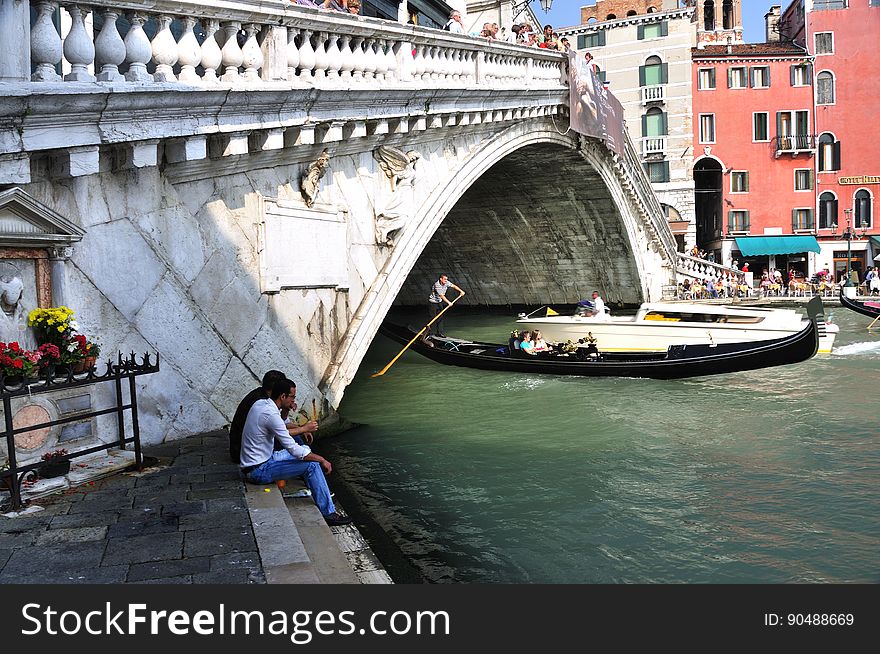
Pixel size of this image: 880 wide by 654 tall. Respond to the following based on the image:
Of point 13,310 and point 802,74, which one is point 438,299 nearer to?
point 13,310

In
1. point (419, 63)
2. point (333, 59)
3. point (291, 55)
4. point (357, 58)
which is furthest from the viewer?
point (419, 63)

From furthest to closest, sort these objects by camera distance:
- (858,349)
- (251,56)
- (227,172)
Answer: (858,349)
(227,172)
(251,56)

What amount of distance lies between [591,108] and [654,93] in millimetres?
12397

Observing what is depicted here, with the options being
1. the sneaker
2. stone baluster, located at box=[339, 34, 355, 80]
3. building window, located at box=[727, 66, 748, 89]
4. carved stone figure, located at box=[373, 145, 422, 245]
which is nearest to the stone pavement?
the sneaker

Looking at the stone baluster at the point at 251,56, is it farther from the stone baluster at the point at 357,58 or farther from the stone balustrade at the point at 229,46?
the stone baluster at the point at 357,58

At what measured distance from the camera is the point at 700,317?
33.8 feet

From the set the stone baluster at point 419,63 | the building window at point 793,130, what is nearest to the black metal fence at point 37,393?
the stone baluster at point 419,63

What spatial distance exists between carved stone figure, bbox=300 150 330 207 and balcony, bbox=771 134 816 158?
19967 mm

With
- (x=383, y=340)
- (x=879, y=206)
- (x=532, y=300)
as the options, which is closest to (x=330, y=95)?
(x=383, y=340)

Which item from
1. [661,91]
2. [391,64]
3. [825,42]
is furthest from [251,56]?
[825,42]

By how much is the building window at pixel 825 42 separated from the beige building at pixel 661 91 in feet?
11.1

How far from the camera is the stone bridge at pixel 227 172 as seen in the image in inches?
145

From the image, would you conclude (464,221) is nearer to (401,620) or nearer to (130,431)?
(130,431)

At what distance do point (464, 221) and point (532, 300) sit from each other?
3531 millimetres
